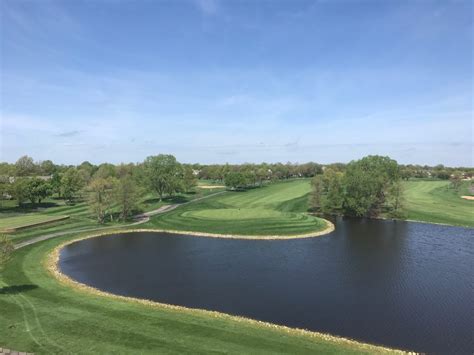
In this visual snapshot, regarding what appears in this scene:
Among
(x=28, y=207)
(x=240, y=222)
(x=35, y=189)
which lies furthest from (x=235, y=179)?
(x=28, y=207)

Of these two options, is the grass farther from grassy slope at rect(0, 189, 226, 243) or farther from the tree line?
the tree line

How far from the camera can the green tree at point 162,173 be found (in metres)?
106

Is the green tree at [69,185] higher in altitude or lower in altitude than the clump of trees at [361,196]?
higher

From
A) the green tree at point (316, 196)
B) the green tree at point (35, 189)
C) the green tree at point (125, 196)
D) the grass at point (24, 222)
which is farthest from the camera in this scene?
the green tree at point (35, 189)

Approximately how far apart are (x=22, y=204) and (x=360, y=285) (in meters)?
100

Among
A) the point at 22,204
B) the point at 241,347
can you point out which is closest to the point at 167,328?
the point at 241,347

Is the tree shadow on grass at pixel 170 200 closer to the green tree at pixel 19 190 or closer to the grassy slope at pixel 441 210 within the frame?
the green tree at pixel 19 190

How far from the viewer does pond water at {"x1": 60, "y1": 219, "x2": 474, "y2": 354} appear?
92.2 feet

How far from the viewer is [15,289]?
33.2 meters

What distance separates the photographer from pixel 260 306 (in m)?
31.4

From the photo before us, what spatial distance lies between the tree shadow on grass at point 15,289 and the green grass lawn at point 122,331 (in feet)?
0.29

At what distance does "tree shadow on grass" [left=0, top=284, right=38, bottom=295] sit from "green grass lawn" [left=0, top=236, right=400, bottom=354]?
9 centimetres

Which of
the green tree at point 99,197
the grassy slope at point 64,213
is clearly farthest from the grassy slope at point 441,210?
the green tree at point 99,197

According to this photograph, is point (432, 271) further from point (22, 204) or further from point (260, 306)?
point (22, 204)
